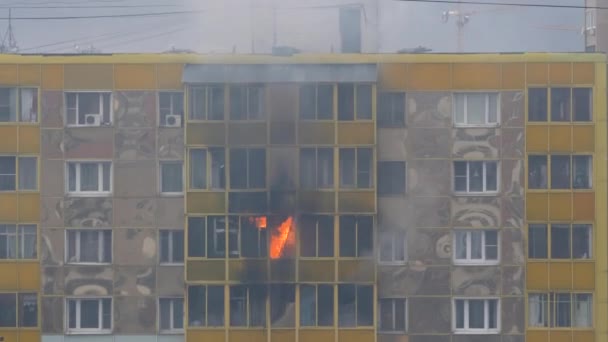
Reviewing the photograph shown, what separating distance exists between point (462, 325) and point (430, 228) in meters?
2.31

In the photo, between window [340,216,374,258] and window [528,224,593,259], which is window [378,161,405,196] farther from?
window [528,224,593,259]

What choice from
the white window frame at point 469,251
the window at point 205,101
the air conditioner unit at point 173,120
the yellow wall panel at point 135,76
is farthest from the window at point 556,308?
the yellow wall panel at point 135,76

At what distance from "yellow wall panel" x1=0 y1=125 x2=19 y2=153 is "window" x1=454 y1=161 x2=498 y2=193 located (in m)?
10.0

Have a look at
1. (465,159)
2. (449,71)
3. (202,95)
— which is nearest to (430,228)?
(465,159)

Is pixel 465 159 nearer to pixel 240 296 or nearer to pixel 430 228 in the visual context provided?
pixel 430 228

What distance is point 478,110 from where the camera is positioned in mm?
27766

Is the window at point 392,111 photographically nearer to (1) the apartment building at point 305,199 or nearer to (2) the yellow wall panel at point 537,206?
(1) the apartment building at point 305,199

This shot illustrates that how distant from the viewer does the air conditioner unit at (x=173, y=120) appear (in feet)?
90.8

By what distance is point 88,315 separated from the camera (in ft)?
90.7

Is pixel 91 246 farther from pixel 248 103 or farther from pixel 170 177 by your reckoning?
pixel 248 103

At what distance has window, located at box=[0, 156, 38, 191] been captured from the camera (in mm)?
27672

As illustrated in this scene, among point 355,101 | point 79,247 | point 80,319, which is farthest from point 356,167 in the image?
point 80,319

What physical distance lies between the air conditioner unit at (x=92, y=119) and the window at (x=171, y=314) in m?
4.27

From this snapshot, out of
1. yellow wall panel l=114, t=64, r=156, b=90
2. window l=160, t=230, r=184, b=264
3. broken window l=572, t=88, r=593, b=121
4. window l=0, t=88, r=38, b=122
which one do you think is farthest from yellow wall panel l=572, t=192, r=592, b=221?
window l=0, t=88, r=38, b=122
